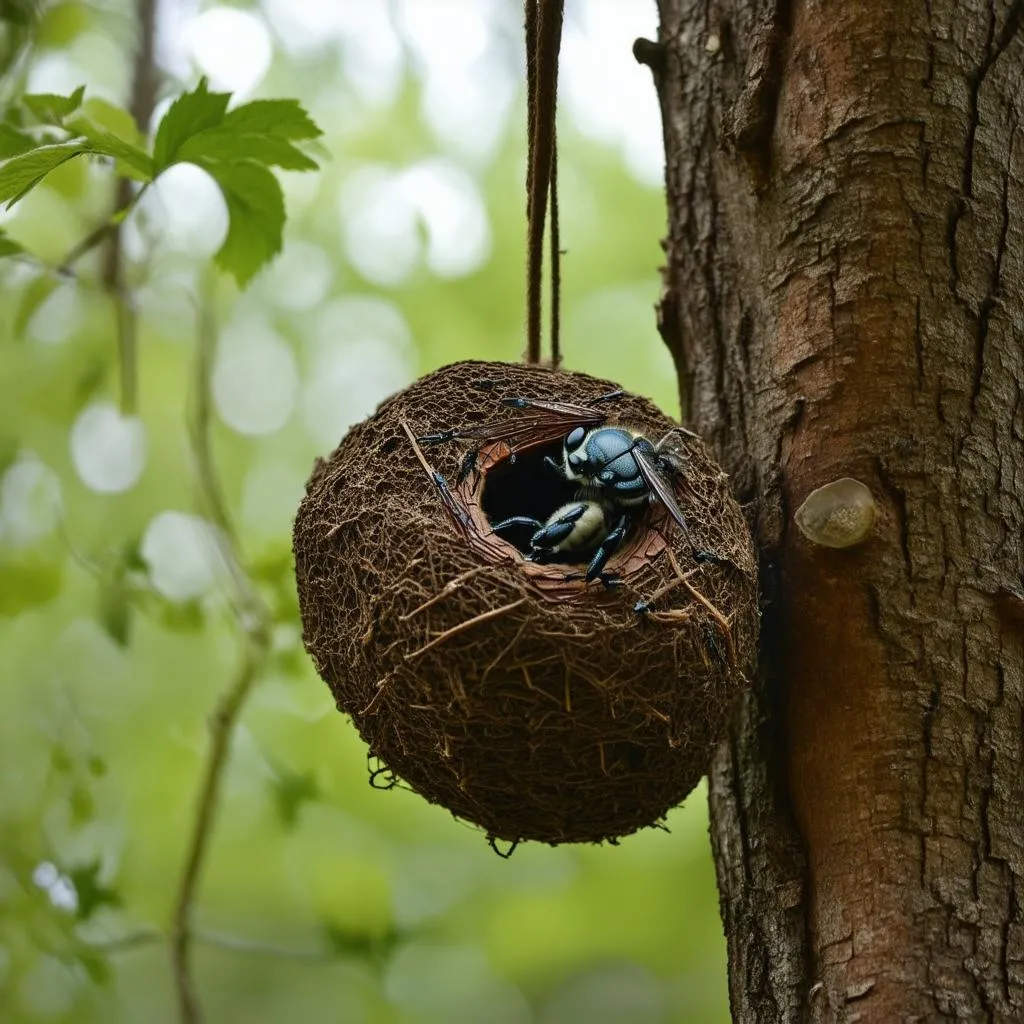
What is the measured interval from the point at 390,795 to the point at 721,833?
147 inches

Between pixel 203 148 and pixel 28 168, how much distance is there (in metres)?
0.40

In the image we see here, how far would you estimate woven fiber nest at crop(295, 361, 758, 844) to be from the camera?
2.05 meters

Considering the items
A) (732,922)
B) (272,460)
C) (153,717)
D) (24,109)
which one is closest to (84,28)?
(24,109)

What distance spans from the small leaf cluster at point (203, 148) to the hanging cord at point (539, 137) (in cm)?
49

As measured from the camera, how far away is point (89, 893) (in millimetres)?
3730

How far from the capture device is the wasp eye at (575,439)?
2463 millimetres

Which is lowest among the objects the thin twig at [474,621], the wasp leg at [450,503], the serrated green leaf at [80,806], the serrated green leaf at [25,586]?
the thin twig at [474,621]

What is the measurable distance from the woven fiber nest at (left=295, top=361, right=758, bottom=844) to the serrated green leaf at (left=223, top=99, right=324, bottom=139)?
63 cm

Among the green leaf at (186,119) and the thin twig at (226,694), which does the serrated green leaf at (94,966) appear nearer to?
the thin twig at (226,694)

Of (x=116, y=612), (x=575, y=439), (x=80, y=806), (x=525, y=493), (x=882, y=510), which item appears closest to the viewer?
(x=882, y=510)

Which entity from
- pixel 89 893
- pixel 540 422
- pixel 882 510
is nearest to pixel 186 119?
pixel 540 422

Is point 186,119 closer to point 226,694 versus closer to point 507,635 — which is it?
point 507,635

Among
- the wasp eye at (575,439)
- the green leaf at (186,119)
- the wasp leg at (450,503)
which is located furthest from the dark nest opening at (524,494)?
the green leaf at (186,119)

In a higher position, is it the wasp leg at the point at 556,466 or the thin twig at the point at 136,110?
the thin twig at the point at 136,110
